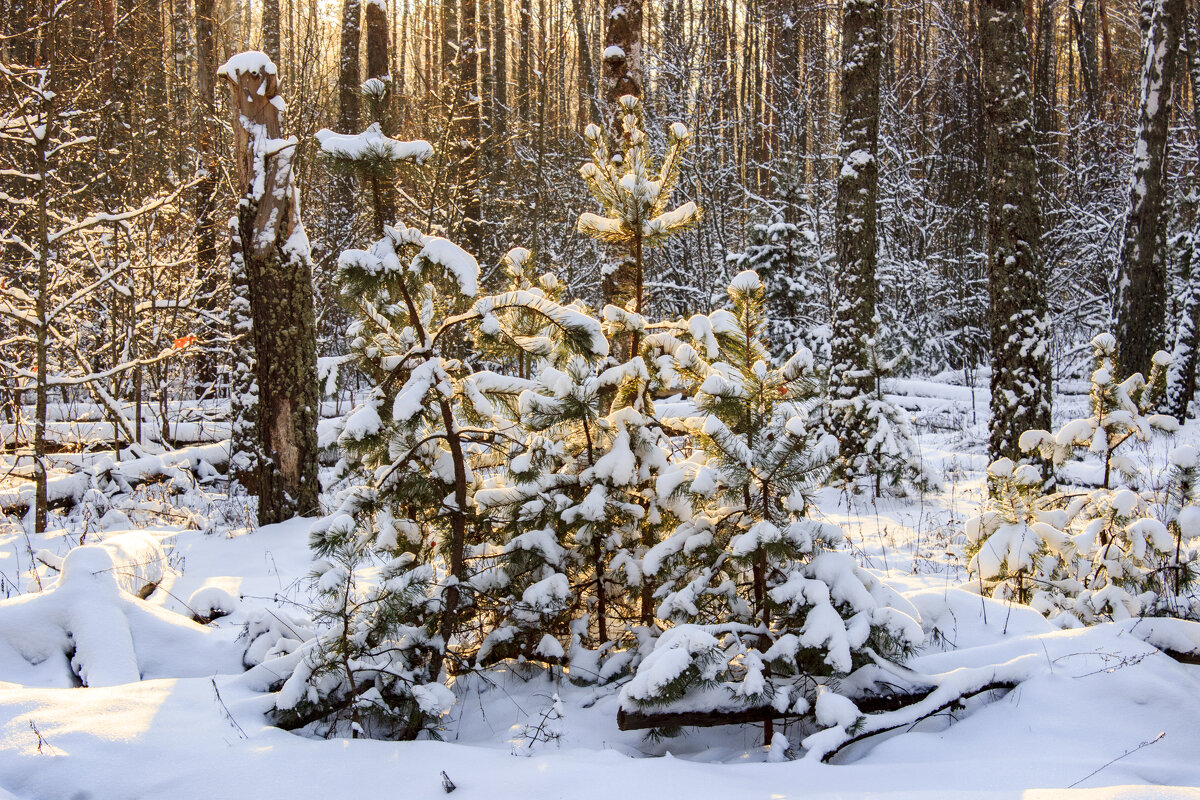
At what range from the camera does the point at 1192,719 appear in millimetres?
2811

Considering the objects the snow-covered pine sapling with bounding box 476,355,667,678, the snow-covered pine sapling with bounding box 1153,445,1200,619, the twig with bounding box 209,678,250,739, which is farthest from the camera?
A: the snow-covered pine sapling with bounding box 1153,445,1200,619

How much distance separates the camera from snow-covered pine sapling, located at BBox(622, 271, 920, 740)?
289 centimetres

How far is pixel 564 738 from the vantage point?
10.2ft

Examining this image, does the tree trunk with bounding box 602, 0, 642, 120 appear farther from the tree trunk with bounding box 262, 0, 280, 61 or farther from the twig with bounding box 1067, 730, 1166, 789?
the tree trunk with bounding box 262, 0, 280, 61

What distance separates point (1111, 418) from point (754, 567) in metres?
2.44

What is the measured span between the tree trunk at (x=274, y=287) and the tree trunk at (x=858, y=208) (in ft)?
17.0

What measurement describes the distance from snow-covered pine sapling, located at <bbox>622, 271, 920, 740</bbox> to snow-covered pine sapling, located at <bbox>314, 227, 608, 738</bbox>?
0.69m

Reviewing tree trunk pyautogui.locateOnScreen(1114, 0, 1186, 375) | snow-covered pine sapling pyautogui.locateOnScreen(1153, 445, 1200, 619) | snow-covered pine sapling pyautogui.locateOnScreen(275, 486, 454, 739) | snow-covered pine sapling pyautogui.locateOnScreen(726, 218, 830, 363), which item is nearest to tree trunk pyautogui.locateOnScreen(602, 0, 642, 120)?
snow-covered pine sapling pyautogui.locateOnScreen(275, 486, 454, 739)

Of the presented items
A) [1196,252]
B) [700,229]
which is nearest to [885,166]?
[700,229]

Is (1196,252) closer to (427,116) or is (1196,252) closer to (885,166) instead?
(885,166)

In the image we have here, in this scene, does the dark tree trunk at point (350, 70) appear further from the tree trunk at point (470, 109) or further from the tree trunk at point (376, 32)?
the tree trunk at point (470, 109)

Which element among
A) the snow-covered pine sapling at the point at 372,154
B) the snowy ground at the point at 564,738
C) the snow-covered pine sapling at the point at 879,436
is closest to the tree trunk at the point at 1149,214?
the snow-covered pine sapling at the point at 879,436

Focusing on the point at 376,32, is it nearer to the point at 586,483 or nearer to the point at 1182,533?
the point at 586,483

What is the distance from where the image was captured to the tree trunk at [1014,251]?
261 inches
